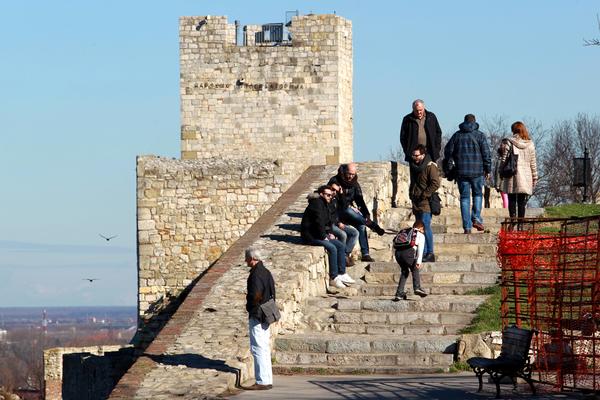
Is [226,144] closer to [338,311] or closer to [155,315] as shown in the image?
[155,315]

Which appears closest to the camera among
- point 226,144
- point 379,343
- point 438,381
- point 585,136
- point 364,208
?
point 438,381

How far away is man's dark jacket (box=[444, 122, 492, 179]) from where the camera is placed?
78.9ft

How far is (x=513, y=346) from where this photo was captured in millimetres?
15969

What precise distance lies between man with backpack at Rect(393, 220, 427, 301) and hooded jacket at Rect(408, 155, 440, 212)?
1.43 m

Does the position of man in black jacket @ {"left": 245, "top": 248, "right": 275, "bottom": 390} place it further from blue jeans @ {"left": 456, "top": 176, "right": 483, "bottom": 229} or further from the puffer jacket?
the puffer jacket

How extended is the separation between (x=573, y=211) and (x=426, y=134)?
5659 mm

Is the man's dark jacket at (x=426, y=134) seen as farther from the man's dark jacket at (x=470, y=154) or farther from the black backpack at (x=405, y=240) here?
the black backpack at (x=405, y=240)

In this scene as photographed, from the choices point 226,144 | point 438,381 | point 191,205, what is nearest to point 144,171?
point 191,205

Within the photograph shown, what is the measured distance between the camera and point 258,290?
57.2ft

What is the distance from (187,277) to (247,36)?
9.86 m

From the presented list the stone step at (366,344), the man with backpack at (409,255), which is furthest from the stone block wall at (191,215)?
the stone step at (366,344)

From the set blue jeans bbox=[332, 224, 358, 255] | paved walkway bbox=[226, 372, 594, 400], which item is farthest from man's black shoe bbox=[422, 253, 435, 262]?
paved walkway bbox=[226, 372, 594, 400]

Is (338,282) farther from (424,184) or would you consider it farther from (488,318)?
(488,318)

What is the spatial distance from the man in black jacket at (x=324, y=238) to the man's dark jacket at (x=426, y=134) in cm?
243
